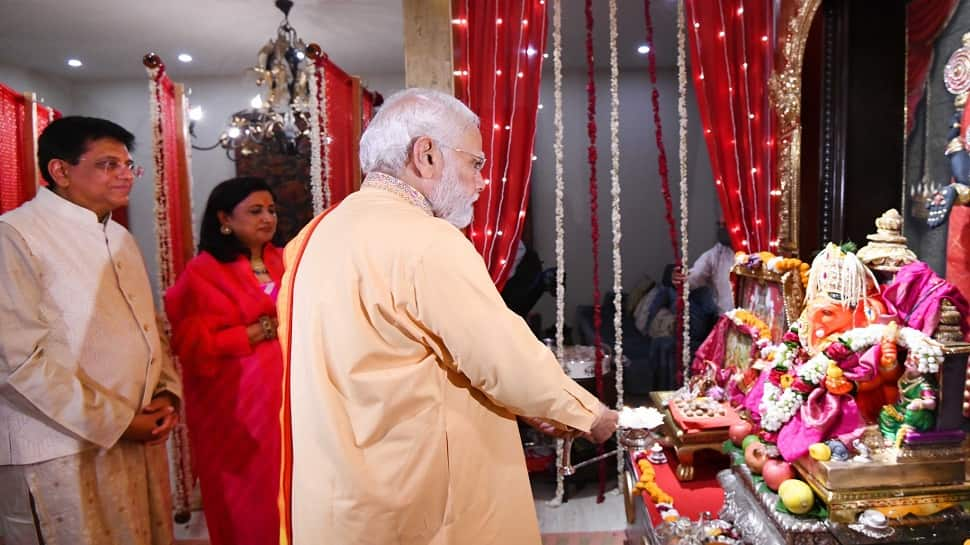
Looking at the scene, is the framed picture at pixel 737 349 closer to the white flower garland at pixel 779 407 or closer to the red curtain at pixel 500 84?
the white flower garland at pixel 779 407

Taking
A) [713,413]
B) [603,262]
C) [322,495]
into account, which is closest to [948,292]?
[713,413]

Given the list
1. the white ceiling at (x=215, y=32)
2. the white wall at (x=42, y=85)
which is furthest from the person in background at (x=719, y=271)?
the white wall at (x=42, y=85)

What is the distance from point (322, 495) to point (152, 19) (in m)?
4.61

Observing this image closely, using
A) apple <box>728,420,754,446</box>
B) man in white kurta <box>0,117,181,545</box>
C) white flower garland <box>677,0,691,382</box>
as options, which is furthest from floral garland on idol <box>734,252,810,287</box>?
man in white kurta <box>0,117,181,545</box>

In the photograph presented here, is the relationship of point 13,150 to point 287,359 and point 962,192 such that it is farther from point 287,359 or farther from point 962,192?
point 962,192

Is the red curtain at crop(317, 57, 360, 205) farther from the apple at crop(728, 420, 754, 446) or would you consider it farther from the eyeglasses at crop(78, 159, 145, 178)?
the apple at crop(728, 420, 754, 446)

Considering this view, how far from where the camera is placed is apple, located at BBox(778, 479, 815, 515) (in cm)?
194

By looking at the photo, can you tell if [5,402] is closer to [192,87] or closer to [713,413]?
[713,413]

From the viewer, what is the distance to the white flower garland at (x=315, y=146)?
3242 millimetres

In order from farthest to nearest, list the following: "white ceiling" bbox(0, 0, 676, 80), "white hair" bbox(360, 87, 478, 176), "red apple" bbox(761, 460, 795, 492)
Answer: "white ceiling" bbox(0, 0, 676, 80) → "red apple" bbox(761, 460, 795, 492) → "white hair" bbox(360, 87, 478, 176)

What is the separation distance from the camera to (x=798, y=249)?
125 inches

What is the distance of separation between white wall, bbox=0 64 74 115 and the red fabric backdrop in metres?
2.54

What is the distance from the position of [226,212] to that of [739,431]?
2.35m

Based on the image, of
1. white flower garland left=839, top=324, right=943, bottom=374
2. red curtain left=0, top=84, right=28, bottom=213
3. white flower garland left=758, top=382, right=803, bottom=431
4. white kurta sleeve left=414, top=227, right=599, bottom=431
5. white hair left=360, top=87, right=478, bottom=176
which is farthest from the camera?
red curtain left=0, top=84, right=28, bottom=213
